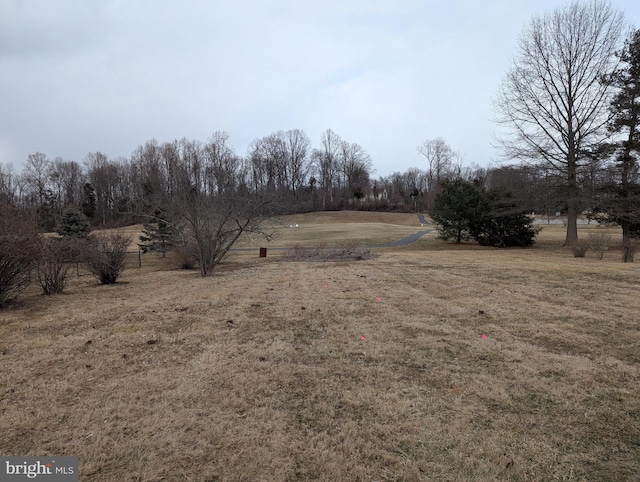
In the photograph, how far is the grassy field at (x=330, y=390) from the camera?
7.98 ft

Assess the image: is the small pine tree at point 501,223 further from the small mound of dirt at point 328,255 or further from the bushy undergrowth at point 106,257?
the bushy undergrowth at point 106,257

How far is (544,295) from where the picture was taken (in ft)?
25.1

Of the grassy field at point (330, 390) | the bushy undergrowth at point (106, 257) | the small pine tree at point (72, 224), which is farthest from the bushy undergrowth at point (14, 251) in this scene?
the small pine tree at point (72, 224)

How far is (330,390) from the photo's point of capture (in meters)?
3.47

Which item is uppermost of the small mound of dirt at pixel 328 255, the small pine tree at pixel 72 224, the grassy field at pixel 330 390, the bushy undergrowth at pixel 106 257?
the small pine tree at pixel 72 224

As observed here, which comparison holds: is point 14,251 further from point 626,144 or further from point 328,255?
point 626,144

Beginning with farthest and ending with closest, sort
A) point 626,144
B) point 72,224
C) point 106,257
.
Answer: point 72,224
point 626,144
point 106,257

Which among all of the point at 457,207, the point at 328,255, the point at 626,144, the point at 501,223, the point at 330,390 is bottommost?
the point at 328,255

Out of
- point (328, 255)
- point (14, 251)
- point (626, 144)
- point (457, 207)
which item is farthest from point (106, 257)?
point (626, 144)

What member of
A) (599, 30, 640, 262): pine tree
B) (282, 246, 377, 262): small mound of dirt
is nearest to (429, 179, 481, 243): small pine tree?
(599, 30, 640, 262): pine tree

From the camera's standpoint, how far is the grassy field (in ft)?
7.98

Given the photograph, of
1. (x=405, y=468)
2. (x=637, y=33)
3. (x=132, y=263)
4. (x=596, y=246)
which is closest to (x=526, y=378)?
(x=405, y=468)

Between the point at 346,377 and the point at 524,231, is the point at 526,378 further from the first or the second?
the point at 524,231

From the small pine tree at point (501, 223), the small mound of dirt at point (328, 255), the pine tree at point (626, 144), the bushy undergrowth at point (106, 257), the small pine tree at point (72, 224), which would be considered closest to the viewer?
the bushy undergrowth at point (106, 257)
